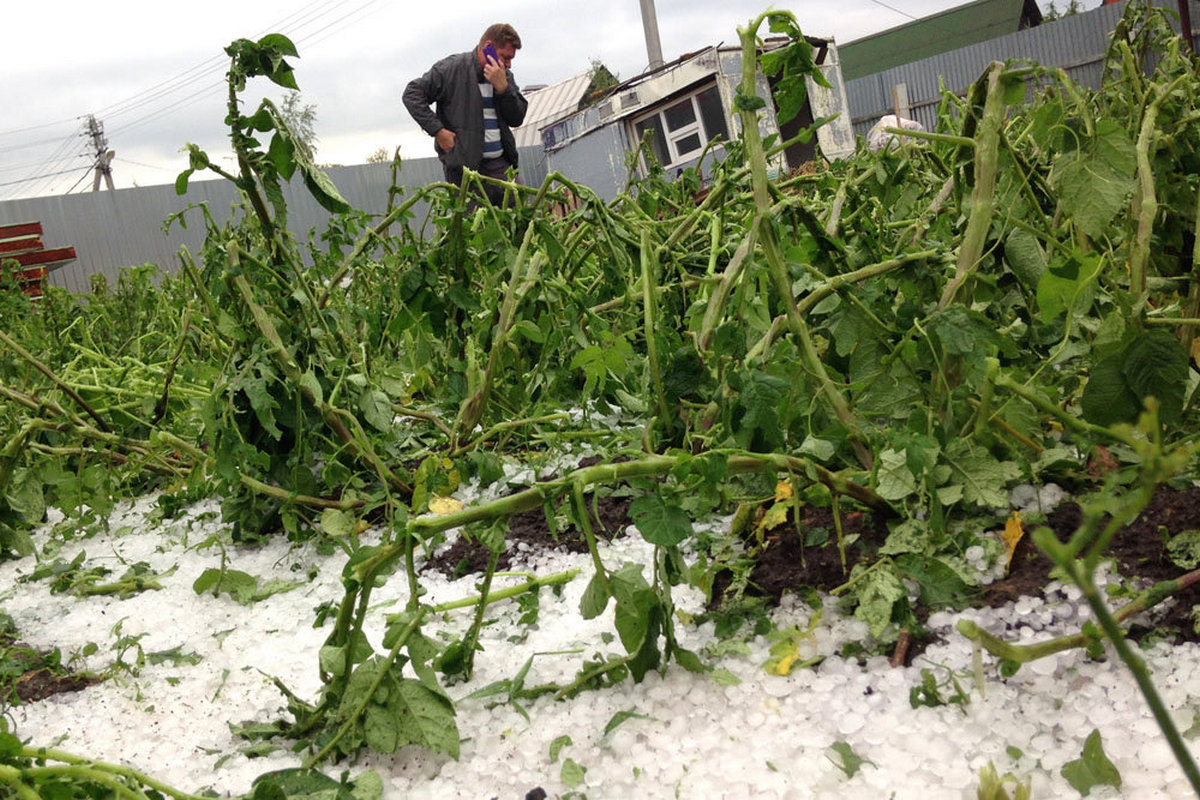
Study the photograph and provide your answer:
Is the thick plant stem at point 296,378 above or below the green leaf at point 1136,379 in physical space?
above

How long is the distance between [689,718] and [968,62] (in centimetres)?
1697

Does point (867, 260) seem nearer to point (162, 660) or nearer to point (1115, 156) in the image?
point (1115, 156)

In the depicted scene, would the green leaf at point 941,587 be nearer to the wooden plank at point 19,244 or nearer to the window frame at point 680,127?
the wooden plank at point 19,244

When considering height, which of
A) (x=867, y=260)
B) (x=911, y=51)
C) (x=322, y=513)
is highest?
(x=911, y=51)

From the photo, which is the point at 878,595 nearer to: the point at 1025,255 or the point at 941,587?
the point at 941,587

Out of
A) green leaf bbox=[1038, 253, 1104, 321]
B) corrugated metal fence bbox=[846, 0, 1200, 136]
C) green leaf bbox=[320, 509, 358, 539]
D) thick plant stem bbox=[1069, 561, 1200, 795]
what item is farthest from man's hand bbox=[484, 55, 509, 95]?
corrugated metal fence bbox=[846, 0, 1200, 136]

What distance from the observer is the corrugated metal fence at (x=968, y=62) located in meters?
14.4

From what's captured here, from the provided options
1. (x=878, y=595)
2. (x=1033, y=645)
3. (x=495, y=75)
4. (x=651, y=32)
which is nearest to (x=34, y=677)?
(x=878, y=595)

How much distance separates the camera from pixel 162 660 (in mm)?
1446

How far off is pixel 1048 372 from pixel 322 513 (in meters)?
1.31

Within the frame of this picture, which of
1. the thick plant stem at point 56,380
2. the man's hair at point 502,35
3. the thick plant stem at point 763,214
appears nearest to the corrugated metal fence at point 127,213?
the man's hair at point 502,35

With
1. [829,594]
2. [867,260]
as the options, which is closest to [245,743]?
[829,594]

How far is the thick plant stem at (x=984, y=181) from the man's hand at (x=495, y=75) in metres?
4.15

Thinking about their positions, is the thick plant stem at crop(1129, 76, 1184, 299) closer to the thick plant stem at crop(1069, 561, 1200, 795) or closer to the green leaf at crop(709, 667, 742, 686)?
the green leaf at crop(709, 667, 742, 686)
